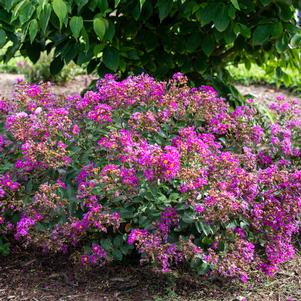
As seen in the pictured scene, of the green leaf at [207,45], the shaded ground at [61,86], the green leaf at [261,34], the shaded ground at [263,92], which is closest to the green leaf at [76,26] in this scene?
the green leaf at [207,45]

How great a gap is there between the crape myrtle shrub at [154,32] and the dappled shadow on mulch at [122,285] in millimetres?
1270

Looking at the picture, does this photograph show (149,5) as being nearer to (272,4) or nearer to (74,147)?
(272,4)

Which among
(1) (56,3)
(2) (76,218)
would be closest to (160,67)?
(1) (56,3)

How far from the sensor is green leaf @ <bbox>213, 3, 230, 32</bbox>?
145 inches

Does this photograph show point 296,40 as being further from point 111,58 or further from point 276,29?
point 111,58

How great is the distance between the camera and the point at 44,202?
9.34 feet

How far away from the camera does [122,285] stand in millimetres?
3111

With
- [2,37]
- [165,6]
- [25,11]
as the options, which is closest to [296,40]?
[165,6]

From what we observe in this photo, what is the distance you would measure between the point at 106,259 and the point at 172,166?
1.92ft

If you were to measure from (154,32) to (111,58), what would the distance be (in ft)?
1.80

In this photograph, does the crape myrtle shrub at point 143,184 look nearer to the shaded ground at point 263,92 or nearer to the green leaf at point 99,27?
the green leaf at point 99,27

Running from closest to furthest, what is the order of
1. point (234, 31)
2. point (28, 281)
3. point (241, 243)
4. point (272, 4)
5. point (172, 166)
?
1. point (172, 166)
2. point (241, 243)
3. point (28, 281)
4. point (234, 31)
5. point (272, 4)

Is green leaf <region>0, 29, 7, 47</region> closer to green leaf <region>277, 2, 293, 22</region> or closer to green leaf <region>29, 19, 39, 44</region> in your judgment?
green leaf <region>29, 19, 39, 44</region>

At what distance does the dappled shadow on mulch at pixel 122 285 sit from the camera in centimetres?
301
